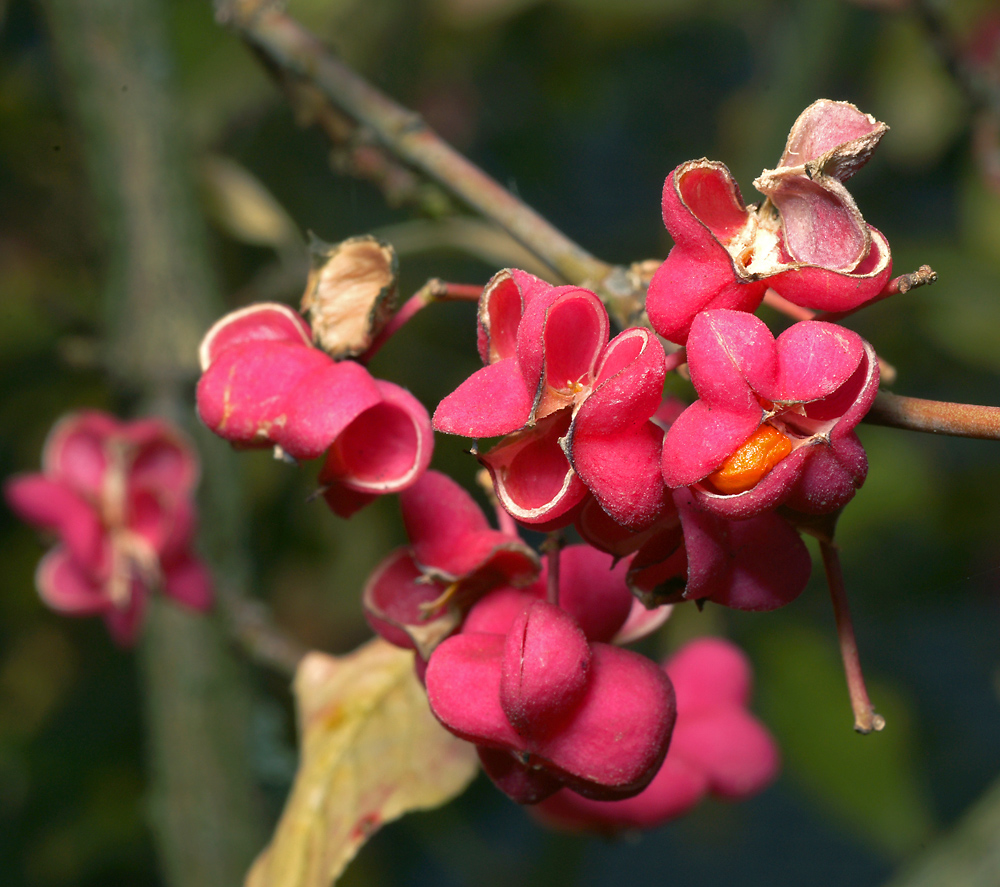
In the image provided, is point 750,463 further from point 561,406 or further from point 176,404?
point 176,404

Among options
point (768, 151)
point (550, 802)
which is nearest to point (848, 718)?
point (768, 151)

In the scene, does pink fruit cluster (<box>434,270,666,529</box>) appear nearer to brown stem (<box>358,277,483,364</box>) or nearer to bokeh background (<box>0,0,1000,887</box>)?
brown stem (<box>358,277,483,364</box>)

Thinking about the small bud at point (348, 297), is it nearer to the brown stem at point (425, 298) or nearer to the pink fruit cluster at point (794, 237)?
the brown stem at point (425, 298)

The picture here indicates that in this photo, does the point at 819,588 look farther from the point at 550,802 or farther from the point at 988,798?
the point at 550,802

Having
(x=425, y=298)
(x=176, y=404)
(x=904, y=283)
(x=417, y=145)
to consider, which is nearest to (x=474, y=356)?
(x=176, y=404)

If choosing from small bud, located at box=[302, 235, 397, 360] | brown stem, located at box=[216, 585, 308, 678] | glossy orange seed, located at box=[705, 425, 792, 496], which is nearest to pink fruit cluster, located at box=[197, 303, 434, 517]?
small bud, located at box=[302, 235, 397, 360]

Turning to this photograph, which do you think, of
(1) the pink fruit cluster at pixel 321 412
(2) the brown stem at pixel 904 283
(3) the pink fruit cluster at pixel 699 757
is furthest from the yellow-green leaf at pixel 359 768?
(2) the brown stem at pixel 904 283
